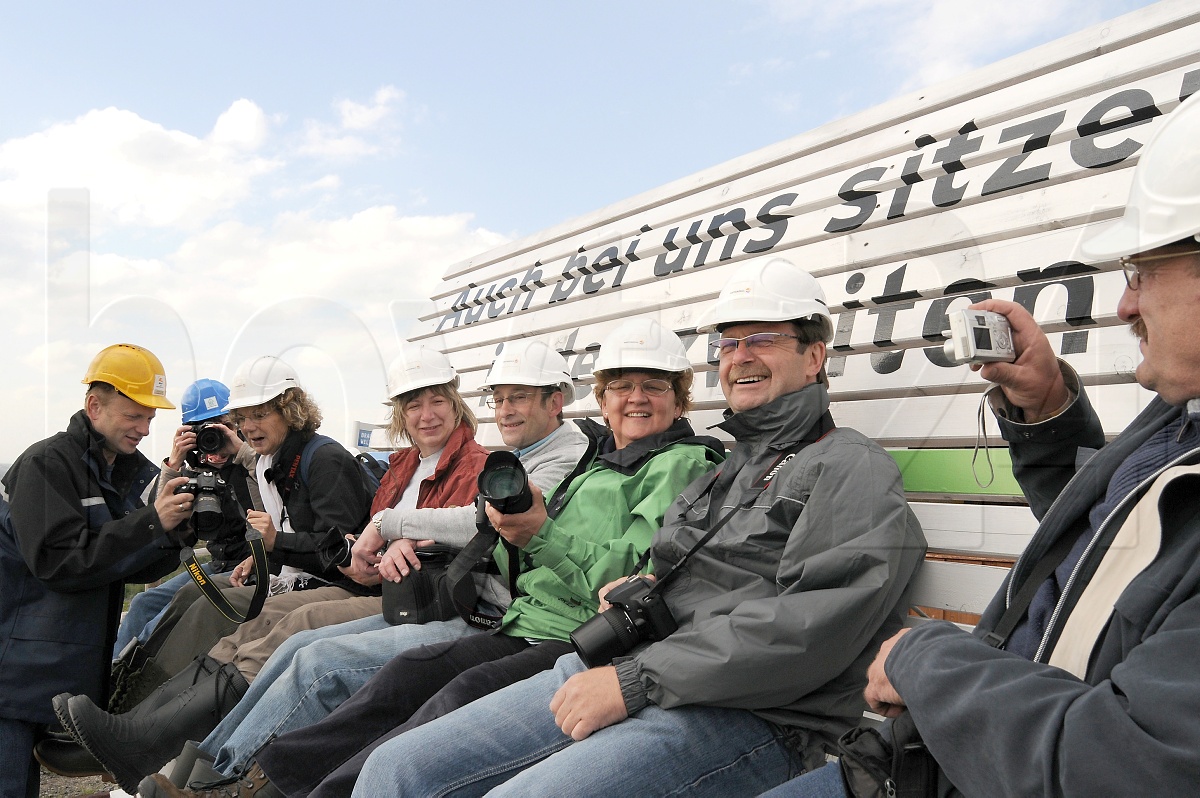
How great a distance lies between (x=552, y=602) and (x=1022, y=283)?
186 centimetres

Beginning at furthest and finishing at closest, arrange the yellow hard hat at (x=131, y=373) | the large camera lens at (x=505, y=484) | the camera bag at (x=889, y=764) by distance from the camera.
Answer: the yellow hard hat at (x=131, y=373), the large camera lens at (x=505, y=484), the camera bag at (x=889, y=764)

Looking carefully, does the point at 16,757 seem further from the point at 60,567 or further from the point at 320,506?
the point at 320,506

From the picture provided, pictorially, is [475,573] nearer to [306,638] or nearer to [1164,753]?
[306,638]

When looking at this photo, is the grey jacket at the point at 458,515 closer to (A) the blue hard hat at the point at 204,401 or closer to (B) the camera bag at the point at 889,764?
(A) the blue hard hat at the point at 204,401

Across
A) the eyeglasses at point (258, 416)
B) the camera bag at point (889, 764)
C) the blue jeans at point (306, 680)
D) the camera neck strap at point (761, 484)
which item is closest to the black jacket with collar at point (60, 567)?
the eyeglasses at point (258, 416)

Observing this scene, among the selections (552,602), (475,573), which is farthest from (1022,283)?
(475,573)

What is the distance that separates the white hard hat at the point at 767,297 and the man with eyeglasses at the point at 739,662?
0.29m

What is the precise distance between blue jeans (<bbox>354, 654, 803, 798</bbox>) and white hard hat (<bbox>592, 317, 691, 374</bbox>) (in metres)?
1.27

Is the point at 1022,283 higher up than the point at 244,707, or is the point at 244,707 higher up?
the point at 1022,283

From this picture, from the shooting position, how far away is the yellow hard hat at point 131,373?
13.1 ft

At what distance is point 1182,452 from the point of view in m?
1.40

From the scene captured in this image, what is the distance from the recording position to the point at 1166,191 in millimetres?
1345

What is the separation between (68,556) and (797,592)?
3182mm

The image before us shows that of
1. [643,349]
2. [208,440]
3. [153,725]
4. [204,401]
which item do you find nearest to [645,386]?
[643,349]
